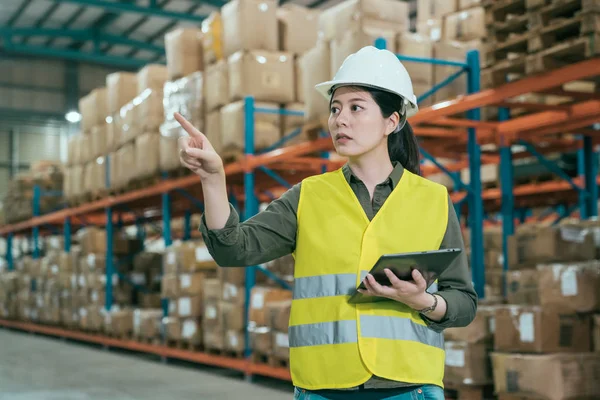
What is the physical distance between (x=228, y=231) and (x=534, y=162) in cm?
936

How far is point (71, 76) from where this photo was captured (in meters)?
27.7

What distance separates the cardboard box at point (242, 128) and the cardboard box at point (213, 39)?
2.66ft

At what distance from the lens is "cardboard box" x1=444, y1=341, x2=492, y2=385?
600 cm

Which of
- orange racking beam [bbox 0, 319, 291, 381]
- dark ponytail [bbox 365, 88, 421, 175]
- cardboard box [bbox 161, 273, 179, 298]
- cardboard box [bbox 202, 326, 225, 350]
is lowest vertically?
orange racking beam [bbox 0, 319, 291, 381]

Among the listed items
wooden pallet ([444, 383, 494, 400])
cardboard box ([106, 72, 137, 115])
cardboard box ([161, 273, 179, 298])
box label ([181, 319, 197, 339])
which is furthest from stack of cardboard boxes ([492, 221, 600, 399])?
cardboard box ([106, 72, 137, 115])

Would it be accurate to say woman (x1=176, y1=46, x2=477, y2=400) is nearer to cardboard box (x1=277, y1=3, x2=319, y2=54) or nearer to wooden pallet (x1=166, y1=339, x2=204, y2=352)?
cardboard box (x1=277, y1=3, x2=319, y2=54)

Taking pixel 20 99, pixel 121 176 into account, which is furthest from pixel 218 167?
pixel 20 99

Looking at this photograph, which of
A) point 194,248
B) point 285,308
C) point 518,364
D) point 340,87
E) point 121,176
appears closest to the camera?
point 340,87

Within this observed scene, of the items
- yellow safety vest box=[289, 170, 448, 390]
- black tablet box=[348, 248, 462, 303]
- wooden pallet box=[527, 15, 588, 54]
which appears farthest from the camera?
wooden pallet box=[527, 15, 588, 54]

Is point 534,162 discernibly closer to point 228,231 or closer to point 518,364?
point 518,364

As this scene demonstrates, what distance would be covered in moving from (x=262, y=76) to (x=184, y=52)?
173 cm

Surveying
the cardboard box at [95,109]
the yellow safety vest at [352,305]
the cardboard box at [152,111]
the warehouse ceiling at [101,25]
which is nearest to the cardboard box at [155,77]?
the cardboard box at [152,111]

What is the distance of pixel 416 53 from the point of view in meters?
7.39

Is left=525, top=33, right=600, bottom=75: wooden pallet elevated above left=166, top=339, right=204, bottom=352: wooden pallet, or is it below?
above
